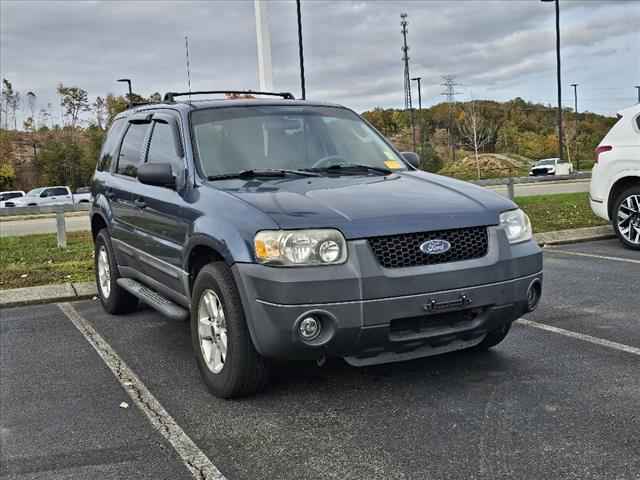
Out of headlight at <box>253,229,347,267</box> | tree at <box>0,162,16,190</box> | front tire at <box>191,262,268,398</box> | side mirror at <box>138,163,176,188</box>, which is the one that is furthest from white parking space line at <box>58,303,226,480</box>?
tree at <box>0,162,16,190</box>

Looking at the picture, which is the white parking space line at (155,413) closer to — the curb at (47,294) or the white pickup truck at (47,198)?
the curb at (47,294)

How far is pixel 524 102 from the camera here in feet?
345

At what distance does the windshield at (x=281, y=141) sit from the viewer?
4.87 meters

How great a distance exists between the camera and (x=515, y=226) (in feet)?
13.9

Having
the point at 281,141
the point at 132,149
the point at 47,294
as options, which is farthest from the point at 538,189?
the point at 281,141

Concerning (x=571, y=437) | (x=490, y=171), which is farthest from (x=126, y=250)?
(x=490, y=171)

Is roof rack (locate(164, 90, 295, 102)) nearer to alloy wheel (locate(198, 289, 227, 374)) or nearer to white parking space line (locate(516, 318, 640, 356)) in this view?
alloy wheel (locate(198, 289, 227, 374))

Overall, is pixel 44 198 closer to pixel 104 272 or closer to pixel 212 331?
pixel 104 272

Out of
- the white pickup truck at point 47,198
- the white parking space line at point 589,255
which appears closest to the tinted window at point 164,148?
the white parking space line at point 589,255

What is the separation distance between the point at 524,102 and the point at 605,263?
337ft

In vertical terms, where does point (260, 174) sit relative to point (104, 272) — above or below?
above

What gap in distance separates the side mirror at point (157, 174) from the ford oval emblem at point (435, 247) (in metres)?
1.86

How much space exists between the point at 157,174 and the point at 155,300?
1081mm

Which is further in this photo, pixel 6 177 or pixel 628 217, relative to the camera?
pixel 6 177
